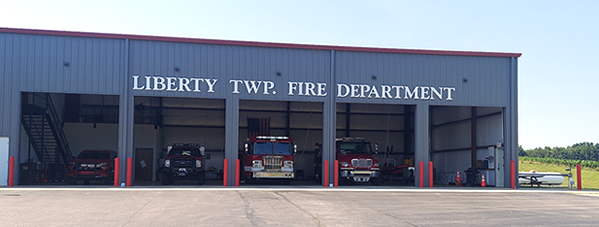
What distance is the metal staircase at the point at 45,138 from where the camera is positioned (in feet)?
94.3

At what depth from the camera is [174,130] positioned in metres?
37.0

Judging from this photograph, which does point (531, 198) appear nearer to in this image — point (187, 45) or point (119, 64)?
point (187, 45)

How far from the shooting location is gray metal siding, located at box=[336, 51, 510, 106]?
90.4ft

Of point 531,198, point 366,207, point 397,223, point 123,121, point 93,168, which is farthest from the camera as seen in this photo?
point 93,168

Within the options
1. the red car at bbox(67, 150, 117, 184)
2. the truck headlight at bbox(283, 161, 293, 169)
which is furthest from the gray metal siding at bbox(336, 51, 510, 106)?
the red car at bbox(67, 150, 117, 184)

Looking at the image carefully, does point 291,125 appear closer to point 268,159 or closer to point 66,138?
point 268,159

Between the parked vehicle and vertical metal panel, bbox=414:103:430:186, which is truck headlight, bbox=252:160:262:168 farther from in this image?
vertical metal panel, bbox=414:103:430:186

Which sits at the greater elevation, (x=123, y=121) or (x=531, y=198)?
(x=123, y=121)

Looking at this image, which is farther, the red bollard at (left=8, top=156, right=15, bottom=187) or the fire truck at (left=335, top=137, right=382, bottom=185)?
the fire truck at (left=335, top=137, right=382, bottom=185)

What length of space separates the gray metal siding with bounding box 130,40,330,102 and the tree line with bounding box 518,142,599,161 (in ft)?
409

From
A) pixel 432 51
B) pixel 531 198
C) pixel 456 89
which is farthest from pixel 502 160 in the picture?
pixel 531 198

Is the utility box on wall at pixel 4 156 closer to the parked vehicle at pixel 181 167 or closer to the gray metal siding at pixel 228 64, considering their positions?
the gray metal siding at pixel 228 64

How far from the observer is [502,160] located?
28625 mm

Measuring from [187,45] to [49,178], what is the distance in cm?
970
